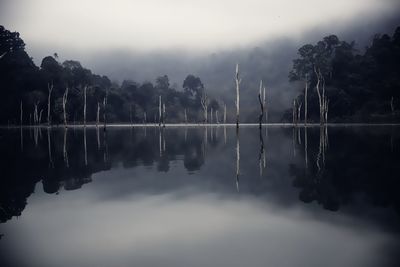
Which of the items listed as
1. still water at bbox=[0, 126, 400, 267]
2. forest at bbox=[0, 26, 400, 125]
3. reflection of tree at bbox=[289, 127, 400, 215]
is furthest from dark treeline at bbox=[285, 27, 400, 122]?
still water at bbox=[0, 126, 400, 267]

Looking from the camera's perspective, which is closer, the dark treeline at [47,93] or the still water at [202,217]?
the still water at [202,217]

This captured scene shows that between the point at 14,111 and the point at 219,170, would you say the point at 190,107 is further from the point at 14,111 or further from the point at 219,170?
the point at 219,170

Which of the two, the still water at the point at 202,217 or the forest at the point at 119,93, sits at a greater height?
the forest at the point at 119,93

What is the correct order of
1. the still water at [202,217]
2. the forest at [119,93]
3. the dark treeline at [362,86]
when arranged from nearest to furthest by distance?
the still water at [202,217] → the forest at [119,93] → the dark treeline at [362,86]

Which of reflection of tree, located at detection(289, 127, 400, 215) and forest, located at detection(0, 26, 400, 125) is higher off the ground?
forest, located at detection(0, 26, 400, 125)

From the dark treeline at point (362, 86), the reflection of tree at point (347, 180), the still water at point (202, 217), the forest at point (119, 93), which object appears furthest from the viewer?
the dark treeline at point (362, 86)

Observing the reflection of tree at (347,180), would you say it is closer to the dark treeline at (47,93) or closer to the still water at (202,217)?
the still water at (202,217)

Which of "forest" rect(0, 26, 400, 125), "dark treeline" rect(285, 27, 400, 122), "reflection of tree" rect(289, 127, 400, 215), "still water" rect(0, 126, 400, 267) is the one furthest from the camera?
"dark treeline" rect(285, 27, 400, 122)

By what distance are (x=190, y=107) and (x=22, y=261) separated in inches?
5332

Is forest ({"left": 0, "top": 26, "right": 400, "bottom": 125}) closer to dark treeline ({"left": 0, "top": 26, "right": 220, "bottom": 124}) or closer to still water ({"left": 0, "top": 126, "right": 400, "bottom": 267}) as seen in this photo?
dark treeline ({"left": 0, "top": 26, "right": 220, "bottom": 124})

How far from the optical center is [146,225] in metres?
6.78

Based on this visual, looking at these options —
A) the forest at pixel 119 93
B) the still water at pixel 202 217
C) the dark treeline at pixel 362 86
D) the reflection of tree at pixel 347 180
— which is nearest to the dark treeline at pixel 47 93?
the forest at pixel 119 93

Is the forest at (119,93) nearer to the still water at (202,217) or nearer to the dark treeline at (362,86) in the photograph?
the dark treeline at (362,86)

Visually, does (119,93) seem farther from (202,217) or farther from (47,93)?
(202,217)
